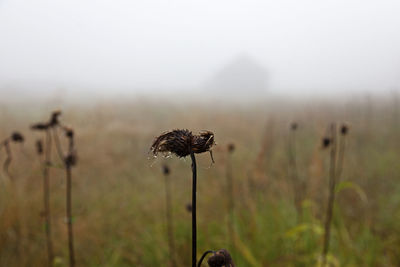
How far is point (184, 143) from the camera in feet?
1.60

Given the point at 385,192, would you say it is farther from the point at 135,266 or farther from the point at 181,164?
the point at 135,266

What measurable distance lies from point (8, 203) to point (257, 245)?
7.73ft

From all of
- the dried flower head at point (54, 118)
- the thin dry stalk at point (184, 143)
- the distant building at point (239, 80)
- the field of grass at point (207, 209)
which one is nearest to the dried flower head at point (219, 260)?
the thin dry stalk at point (184, 143)

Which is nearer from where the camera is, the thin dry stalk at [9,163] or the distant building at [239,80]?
the thin dry stalk at [9,163]

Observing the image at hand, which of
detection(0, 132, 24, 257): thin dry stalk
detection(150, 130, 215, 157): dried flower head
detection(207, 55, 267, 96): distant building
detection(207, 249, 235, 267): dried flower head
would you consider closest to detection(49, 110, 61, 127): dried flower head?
detection(0, 132, 24, 257): thin dry stalk

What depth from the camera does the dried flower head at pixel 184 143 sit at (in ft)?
1.57

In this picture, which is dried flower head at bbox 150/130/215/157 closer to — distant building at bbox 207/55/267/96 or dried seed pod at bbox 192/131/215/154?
dried seed pod at bbox 192/131/215/154

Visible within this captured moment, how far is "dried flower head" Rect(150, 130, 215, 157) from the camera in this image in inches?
18.9

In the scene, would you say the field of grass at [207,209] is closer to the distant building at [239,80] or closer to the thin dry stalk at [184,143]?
the thin dry stalk at [184,143]

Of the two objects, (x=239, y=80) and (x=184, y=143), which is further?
(x=239, y=80)

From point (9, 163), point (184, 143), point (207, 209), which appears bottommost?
point (207, 209)

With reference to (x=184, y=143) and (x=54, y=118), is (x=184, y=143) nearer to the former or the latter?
(x=184, y=143)

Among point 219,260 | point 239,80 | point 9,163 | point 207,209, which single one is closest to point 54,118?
point 9,163

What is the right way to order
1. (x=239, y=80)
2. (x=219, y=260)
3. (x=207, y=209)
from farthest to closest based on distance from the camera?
(x=239, y=80) → (x=207, y=209) → (x=219, y=260)
